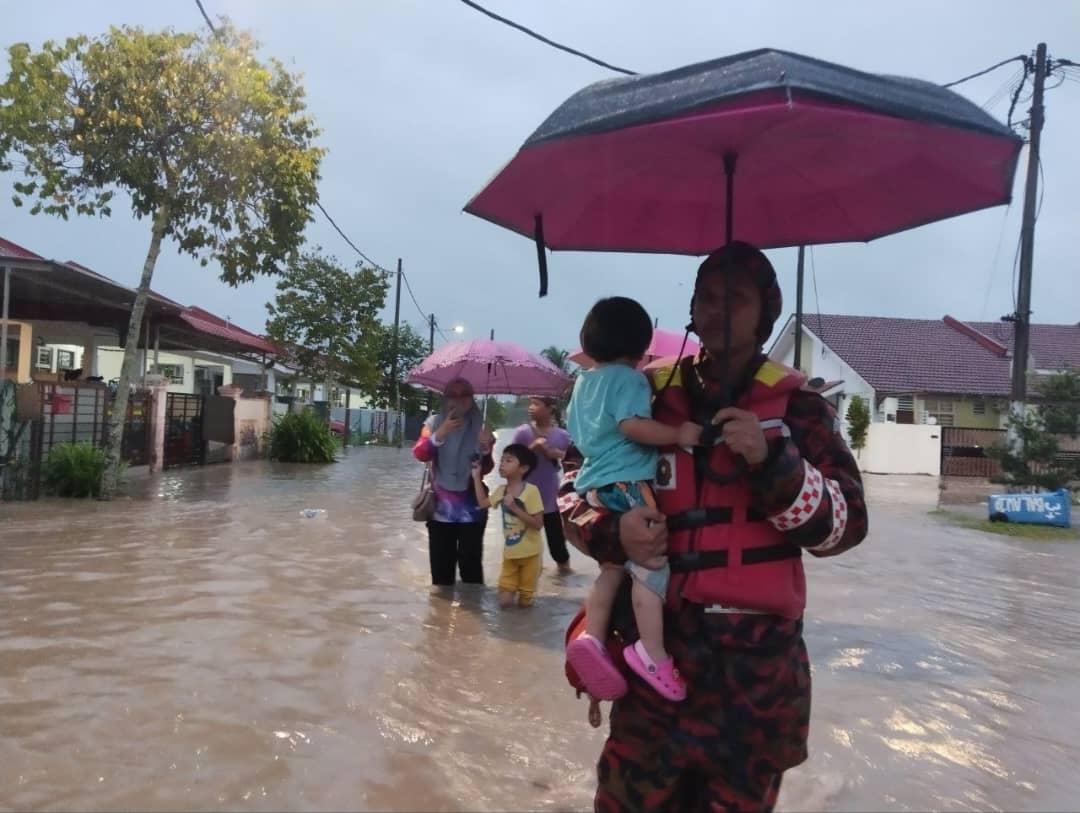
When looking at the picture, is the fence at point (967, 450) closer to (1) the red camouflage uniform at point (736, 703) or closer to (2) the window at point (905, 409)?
(2) the window at point (905, 409)

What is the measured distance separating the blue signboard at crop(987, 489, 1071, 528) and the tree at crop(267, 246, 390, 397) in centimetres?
2012

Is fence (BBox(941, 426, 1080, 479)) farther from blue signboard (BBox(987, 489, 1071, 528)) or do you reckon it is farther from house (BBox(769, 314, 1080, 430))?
blue signboard (BBox(987, 489, 1071, 528))

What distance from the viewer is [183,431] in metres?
19.2

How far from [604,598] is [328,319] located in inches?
1103

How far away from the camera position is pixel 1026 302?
54.2ft

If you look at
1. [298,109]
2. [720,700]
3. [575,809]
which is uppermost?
[298,109]

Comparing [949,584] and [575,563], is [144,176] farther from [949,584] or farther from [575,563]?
[949,584]

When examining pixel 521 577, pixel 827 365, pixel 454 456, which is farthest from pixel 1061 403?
pixel 827 365

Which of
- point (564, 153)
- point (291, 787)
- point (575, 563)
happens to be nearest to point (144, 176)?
point (575, 563)

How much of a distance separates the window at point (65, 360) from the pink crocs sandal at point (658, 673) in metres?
27.4

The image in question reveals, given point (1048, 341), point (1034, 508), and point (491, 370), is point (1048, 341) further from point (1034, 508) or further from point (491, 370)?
point (491, 370)

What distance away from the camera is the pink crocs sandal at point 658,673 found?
1927 millimetres

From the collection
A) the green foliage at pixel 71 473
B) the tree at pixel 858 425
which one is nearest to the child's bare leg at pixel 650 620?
the green foliage at pixel 71 473

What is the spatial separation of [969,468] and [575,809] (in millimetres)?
26713
